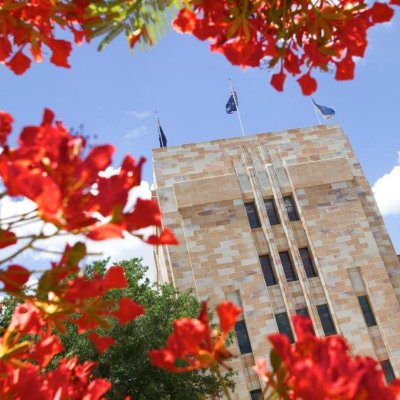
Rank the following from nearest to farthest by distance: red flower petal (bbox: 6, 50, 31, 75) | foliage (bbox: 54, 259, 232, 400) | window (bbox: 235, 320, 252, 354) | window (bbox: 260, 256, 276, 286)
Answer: red flower petal (bbox: 6, 50, 31, 75), foliage (bbox: 54, 259, 232, 400), window (bbox: 235, 320, 252, 354), window (bbox: 260, 256, 276, 286)

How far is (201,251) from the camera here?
53.4ft

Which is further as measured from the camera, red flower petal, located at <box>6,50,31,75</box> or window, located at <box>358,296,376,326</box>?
window, located at <box>358,296,376,326</box>

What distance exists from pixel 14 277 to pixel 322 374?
0.76 m

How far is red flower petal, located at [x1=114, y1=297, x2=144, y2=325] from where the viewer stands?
1.20m

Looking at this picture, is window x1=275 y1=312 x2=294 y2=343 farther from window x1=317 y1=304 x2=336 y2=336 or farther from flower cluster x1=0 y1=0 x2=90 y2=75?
flower cluster x1=0 y1=0 x2=90 y2=75

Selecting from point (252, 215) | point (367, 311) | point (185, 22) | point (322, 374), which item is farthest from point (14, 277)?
point (252, 215)

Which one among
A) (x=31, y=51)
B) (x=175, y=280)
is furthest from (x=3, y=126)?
(x=175, y=280)

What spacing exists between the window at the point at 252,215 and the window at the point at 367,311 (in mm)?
5061

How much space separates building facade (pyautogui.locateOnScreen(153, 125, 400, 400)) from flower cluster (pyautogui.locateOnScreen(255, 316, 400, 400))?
14.4 metres

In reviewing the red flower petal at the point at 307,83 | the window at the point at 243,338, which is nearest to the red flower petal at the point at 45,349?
the red flower petal at the point at 307,83

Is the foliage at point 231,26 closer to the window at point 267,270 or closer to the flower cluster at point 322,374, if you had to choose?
the flower cluster at point 322,374

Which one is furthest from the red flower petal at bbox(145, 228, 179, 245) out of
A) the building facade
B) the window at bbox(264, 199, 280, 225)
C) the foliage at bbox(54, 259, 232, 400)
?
the window at bbox(264, 199, 280, 225)

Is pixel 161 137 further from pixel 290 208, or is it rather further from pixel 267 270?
pixel 267 270

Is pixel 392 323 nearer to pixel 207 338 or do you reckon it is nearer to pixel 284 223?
pixel 284 223
